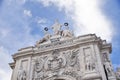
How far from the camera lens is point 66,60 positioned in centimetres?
1394

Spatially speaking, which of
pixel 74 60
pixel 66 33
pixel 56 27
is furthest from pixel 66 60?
pixel 56 27

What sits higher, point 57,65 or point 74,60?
point 74,60

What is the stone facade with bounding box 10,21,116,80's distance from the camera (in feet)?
41.6

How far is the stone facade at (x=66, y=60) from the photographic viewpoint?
12.7 metres

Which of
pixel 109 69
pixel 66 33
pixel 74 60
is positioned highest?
pixel 66 33

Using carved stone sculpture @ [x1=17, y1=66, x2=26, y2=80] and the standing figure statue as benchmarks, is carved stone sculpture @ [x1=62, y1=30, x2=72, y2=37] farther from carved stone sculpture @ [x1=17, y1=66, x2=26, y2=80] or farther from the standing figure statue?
carved stone sculpture @ [x1=17, y1=66, x2=26, y2=80]

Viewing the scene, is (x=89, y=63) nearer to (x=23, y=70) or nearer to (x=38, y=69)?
(x=38, y=69)

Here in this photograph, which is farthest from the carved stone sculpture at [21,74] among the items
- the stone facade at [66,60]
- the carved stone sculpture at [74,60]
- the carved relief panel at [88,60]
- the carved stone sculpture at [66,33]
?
the carved stone sculpture at [66,33]

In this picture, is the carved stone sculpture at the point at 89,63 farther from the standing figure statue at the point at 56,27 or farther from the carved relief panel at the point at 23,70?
the standing figure statue at the point at 56,27

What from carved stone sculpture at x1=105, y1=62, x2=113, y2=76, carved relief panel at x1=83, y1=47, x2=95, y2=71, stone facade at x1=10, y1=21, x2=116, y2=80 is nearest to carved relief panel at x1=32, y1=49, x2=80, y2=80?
stone facade at x1=10, y1=21, x2=116, y2=80

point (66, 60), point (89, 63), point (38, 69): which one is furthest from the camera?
point (38, 69)

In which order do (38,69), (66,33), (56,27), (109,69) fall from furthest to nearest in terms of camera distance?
(56,27) < (66,33) < (38,69) < (109,69)

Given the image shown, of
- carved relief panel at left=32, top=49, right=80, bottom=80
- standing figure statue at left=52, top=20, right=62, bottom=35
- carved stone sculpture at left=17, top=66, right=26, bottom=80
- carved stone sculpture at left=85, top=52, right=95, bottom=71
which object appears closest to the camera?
carved stone sculpture at left=85, top=52, right=95, bottom=71

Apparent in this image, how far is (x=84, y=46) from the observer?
46.5ft
